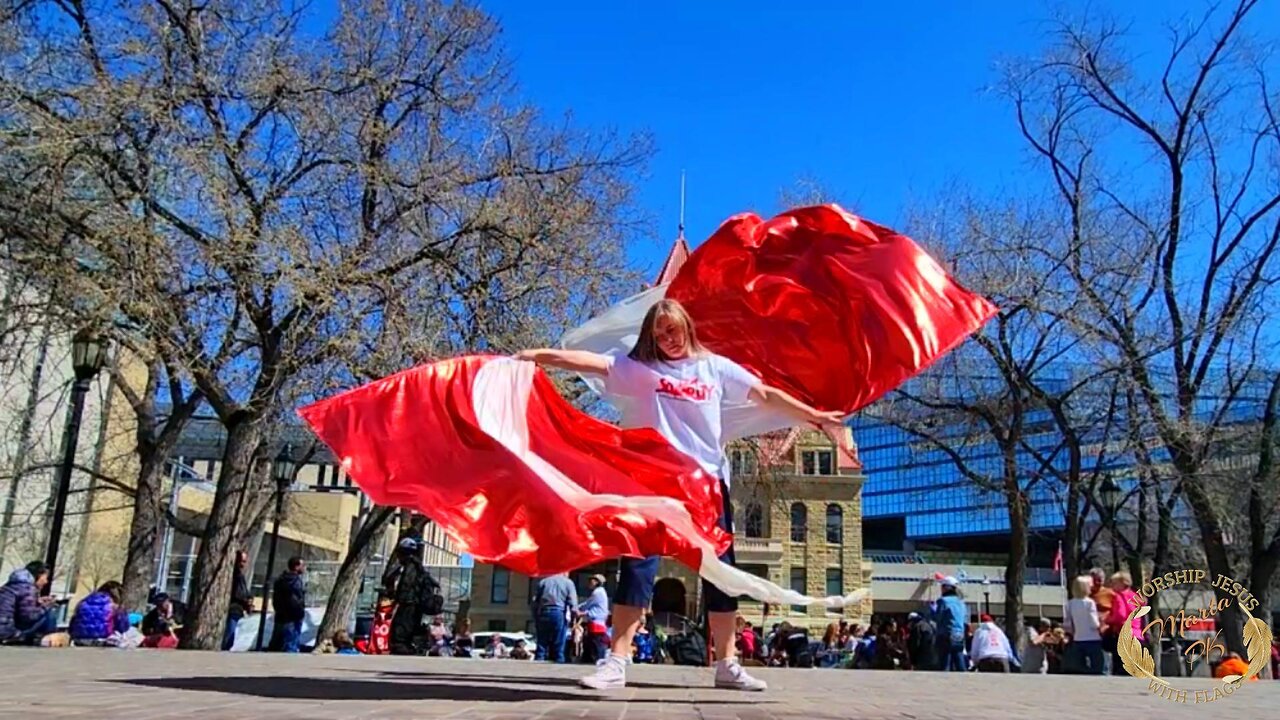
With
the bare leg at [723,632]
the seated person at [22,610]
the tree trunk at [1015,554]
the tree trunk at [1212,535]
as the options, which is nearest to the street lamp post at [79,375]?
the seated person at [22,610]

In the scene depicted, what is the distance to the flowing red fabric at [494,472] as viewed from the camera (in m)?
5.18

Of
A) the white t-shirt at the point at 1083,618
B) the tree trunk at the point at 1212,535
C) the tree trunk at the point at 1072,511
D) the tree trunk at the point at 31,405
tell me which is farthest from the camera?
the tree trunk at the point at 1072,511

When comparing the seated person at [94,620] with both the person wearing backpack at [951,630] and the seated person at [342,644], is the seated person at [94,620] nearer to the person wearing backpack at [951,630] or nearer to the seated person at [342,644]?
the seated person at [342,644]

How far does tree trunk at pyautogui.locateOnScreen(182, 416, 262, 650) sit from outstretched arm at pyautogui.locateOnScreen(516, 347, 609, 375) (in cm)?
951

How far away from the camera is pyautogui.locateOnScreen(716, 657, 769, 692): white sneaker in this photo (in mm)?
5730

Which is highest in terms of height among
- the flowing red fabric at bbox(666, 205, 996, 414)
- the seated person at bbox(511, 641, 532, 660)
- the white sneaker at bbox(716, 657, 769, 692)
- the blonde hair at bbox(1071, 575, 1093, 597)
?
the flowing red fabric at bbox(666, 205, 996, 414)

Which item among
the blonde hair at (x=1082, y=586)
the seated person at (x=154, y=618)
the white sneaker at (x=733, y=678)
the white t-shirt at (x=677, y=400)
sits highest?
the white t-shirt at (x=677, y=400)

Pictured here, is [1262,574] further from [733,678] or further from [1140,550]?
[733,678]

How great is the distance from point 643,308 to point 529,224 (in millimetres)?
8791

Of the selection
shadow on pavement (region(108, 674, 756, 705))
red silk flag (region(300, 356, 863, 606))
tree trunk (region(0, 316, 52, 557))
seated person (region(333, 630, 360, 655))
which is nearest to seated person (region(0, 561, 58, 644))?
tree trunk (region(0, 316, 52, 557))

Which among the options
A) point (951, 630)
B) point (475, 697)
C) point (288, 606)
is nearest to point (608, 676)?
point (475, 697)

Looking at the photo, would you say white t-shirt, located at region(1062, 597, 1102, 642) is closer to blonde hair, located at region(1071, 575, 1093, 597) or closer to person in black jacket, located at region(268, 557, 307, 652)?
blonde hair, located at region(1071, 575, 1093, 597)

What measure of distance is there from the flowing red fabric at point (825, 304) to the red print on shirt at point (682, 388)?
1.36 metres

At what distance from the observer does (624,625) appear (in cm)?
545
